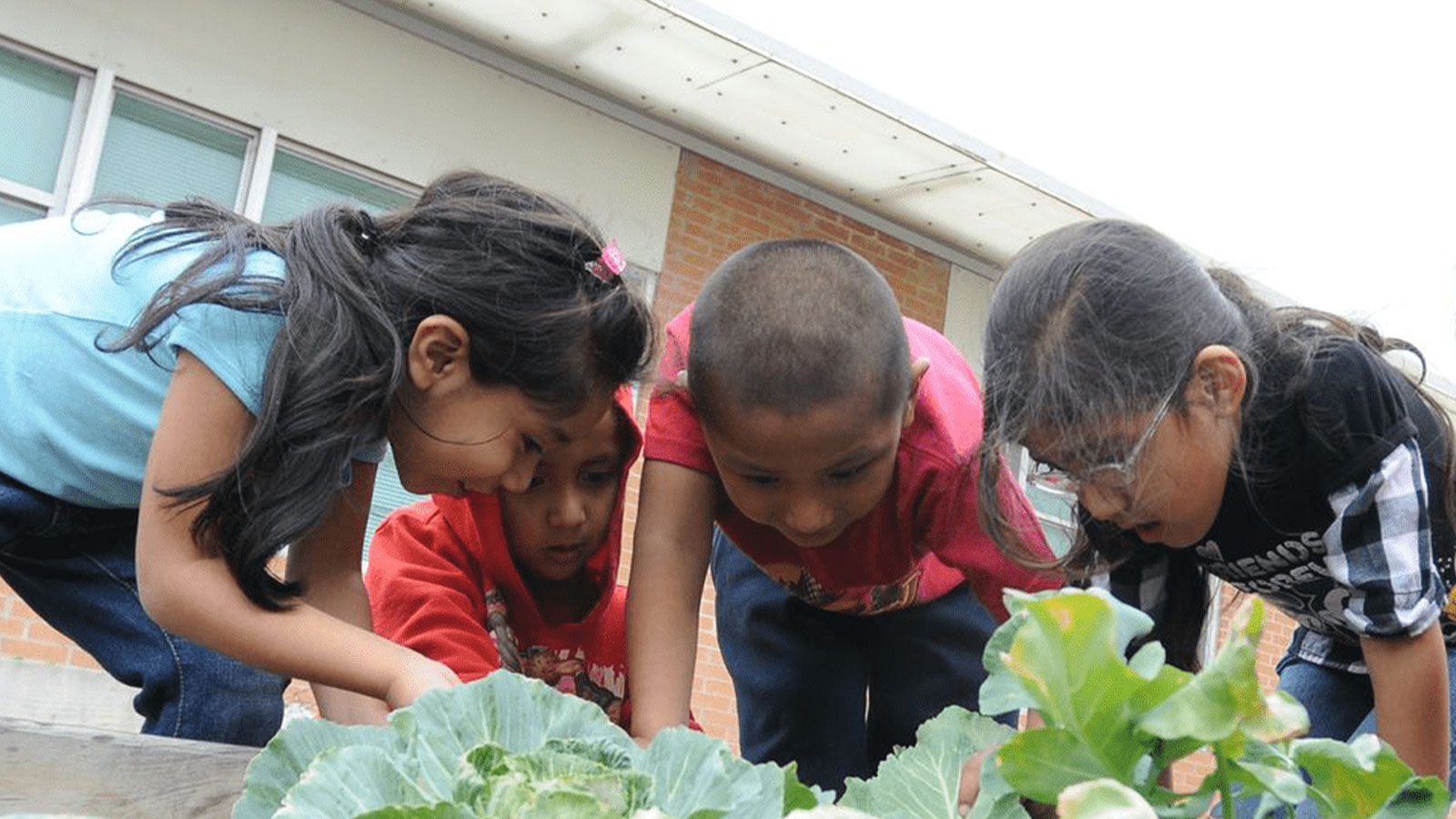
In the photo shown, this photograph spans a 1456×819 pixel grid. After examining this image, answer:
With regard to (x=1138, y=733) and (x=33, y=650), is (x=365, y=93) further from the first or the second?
(x=1138, y=733)

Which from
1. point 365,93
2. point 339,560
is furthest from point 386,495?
point 339,560

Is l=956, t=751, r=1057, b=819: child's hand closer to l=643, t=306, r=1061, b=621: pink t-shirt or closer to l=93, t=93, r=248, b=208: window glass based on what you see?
l=643, t=306, r=1061, b=621: pink t-shirt

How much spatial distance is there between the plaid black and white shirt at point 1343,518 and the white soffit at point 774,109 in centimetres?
384

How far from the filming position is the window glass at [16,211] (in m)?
4.78

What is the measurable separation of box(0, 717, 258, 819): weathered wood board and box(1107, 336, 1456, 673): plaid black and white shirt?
1.23 m

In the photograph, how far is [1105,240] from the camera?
5.95 ft

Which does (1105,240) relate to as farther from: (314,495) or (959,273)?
(959,273)

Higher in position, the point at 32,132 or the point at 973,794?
the point at 32,132

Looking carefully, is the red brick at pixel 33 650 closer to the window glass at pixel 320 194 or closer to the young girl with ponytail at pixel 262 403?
the window glass at pixel 320 194

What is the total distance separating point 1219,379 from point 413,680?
3.30ft

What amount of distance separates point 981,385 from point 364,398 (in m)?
0.76

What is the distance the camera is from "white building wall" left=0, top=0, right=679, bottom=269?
5.01 meters

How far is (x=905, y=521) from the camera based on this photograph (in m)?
2.07

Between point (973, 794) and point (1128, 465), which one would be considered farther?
point (1128, 465)
